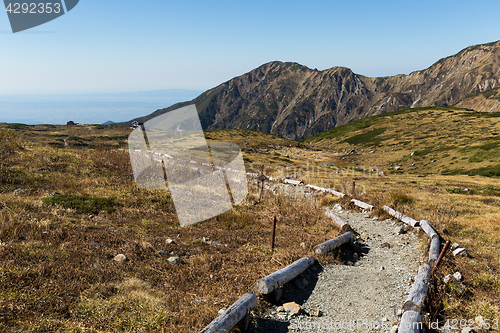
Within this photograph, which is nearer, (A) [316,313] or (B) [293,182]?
(A) [316,313]

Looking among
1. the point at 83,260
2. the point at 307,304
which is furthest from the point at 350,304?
the point at 83,260

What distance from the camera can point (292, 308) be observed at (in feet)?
23.2

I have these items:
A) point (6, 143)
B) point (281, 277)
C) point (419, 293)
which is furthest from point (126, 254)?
point (6, 143)

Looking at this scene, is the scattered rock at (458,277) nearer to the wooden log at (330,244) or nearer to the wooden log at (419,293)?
the wooden log at (419,293)

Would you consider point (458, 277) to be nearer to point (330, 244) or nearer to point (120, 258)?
point (330, 244)

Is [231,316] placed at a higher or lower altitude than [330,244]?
higher

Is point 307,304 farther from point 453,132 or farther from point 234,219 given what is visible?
point 453,132

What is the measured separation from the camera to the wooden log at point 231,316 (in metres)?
5.25

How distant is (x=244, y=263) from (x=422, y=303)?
5041mm

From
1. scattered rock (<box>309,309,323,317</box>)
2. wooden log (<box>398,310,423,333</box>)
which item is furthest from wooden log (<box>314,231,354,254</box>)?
wooden log (<box>398,310,423,333</box>)

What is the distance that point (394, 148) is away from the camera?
8062 cm

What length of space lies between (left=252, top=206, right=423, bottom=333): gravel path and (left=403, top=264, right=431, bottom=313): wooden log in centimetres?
62

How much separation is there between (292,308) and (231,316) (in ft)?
7.06

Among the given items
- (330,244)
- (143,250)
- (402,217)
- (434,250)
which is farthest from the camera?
(402,217)
